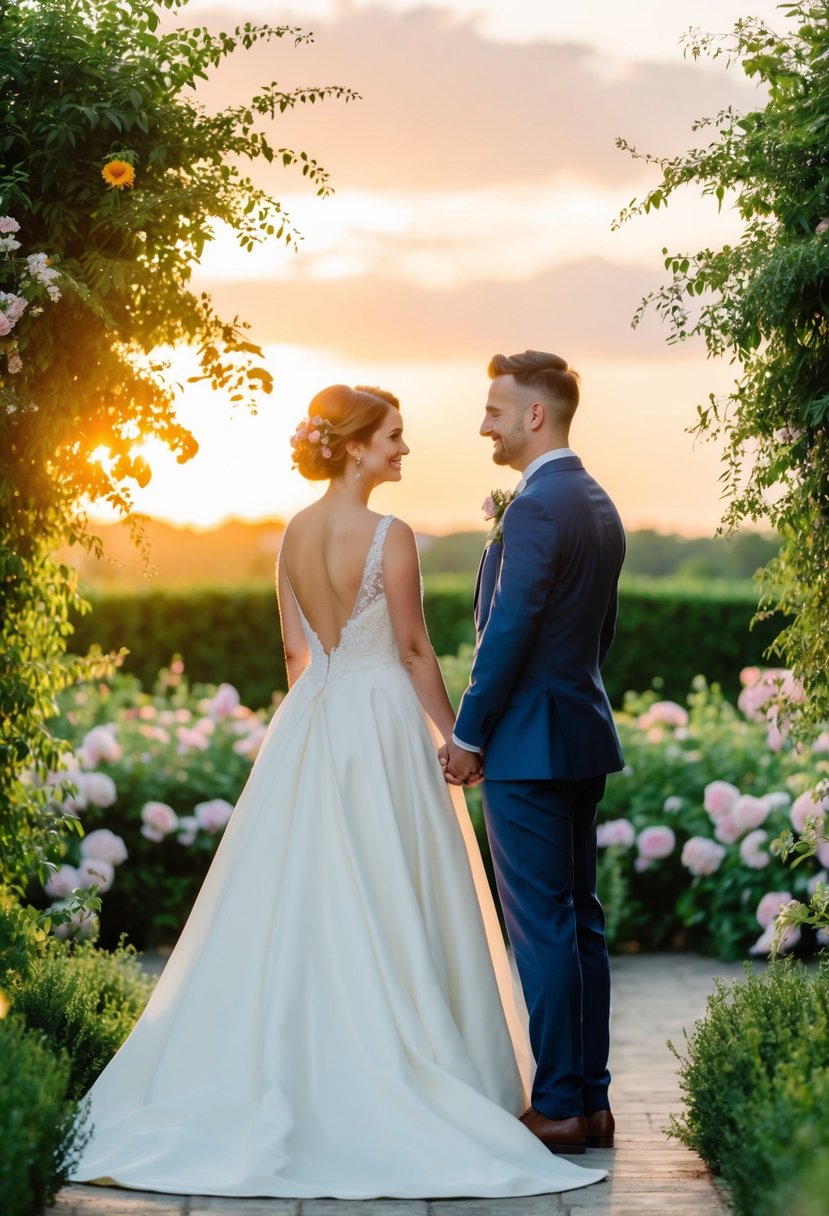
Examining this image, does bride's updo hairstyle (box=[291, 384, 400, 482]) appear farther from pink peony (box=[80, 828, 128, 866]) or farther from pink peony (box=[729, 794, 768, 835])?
pink peony (box=[729, 794, 768, 835])

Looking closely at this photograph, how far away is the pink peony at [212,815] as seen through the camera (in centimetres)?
800

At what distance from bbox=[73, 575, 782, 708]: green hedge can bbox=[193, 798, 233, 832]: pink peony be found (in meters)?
6.70

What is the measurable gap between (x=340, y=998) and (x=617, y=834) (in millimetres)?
3967

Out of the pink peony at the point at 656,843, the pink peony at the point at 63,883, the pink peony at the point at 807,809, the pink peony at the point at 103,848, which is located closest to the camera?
the pink peony at the point at 807,809

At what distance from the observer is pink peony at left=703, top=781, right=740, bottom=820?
779 centimetres

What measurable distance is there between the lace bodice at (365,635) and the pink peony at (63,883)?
2.80m

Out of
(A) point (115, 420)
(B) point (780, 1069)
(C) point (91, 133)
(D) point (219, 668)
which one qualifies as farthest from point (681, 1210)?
(D) point (219, 668)

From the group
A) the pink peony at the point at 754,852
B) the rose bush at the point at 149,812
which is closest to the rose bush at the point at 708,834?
the pink peony at the point at 754,852

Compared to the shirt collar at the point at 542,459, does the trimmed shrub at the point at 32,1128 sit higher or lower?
lower

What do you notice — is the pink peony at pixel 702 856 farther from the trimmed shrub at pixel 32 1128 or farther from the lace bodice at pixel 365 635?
the trimmed shrub at pixel 32 1128

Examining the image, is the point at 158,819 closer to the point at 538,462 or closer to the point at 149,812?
the point at 149,812

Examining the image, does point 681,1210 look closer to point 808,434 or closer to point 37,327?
point 808,434

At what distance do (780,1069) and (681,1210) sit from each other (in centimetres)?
46

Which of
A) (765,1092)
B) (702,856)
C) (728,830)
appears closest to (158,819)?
(702,856)
